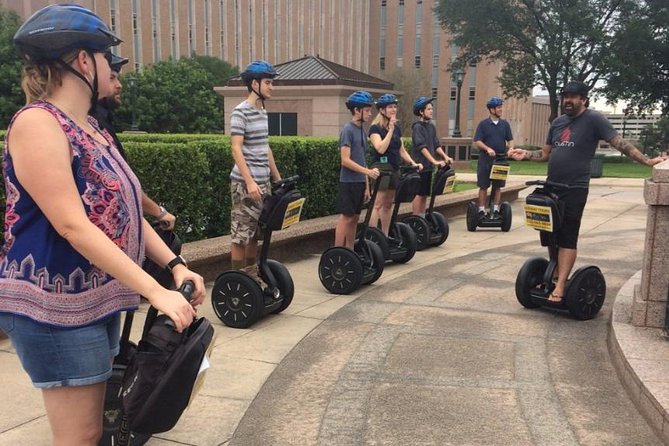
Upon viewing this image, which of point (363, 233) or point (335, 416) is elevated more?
point (363, 233)

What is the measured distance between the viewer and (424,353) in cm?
442

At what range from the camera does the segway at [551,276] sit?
500cm

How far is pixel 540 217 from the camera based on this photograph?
16.4 ft

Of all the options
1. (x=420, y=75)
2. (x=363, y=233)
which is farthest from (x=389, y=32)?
(x=363, y=233)

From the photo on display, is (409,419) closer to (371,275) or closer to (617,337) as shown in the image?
(617,337)

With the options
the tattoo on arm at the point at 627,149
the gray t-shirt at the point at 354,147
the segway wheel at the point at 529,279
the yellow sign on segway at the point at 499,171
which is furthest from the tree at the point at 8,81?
the tattoo on arm at the point at 627,149

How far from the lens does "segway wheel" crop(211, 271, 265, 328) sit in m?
4.82

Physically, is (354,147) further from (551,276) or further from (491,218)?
(491,218)

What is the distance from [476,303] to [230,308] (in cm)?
234

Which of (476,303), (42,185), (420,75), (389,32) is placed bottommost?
(476,303)

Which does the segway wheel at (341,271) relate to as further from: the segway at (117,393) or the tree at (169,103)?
the tree at (169,103)

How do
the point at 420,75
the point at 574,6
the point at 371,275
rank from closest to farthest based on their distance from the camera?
the point at 371,275 < the point at 574,6 < the point at 420,75

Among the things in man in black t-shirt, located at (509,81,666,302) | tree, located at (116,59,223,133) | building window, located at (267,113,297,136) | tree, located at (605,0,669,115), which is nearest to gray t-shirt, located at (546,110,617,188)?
man in black t-shirt, located at (509,81,666,302)

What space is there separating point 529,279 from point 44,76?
14.9 ft
